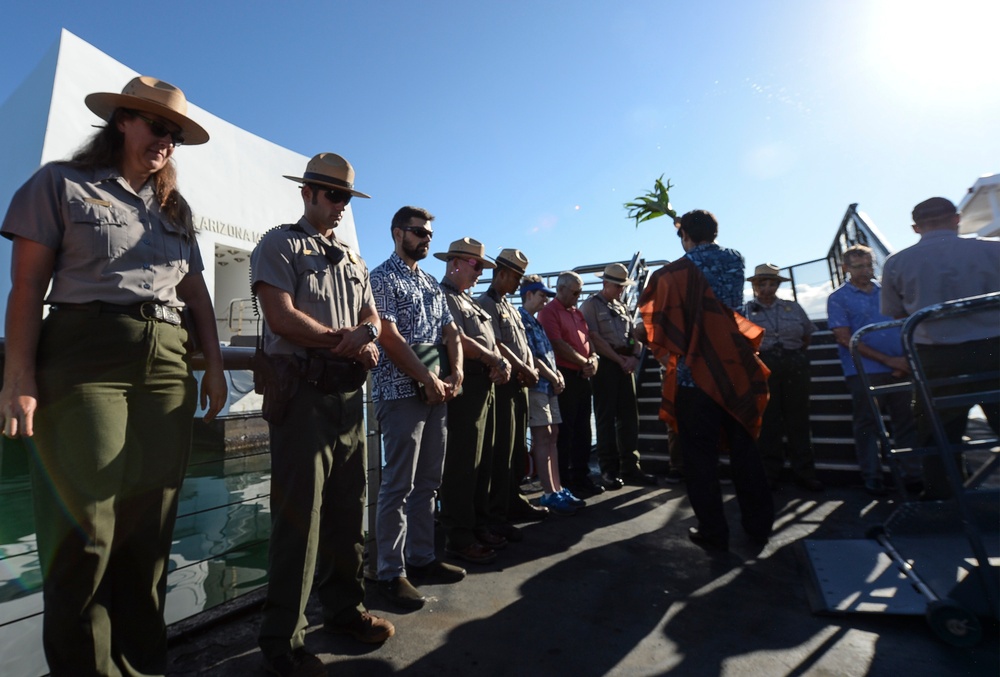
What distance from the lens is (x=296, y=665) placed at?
1.79m

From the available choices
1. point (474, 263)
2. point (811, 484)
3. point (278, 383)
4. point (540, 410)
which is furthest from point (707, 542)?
point (278, 383)

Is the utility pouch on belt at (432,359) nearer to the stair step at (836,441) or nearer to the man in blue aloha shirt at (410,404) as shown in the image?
the man in blue aloha shirt at (410,404)

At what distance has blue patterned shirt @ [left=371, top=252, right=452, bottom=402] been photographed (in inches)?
105

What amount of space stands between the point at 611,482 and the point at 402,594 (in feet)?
9.66

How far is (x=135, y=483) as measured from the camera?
5.00 ft

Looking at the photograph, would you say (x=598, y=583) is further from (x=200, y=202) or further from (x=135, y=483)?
(x=200, y=202)

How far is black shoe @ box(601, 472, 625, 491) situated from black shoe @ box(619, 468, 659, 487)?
0.15 m

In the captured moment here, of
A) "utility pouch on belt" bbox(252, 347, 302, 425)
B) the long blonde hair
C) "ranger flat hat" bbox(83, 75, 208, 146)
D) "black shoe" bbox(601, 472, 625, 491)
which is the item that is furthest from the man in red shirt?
"ranger flat hat" bbox(83, 75, 208, 146)

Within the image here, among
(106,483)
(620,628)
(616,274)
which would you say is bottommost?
(620,628)

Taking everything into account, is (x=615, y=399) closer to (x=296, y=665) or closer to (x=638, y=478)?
(x=638, y=478)

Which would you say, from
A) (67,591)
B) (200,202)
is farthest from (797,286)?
(200,202)

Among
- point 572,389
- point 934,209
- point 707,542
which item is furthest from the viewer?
point 572,389

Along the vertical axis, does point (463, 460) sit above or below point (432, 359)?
below

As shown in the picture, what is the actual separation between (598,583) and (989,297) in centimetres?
205
